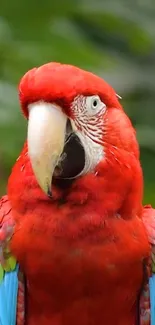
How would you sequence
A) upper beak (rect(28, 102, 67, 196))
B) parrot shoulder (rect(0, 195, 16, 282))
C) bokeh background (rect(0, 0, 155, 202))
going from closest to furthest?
upper beak (rect(28, 102, 67, 196))
parrot shoulder (rect(0, 195, 16, 282))
bokeh background (rect(0, 0, 155, 202))

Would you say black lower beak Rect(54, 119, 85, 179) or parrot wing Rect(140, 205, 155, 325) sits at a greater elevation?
black lower beak Rect(54, 119, 85, 179)

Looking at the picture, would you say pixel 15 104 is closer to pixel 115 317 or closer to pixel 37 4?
pixel 37 4

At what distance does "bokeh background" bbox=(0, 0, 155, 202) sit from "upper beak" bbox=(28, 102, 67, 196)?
1.23 feet

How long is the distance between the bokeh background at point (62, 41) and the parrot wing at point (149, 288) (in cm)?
16

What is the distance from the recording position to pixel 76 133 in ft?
6.54

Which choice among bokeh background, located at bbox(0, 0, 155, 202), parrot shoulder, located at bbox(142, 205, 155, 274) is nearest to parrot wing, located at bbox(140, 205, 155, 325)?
parrot shoulder, located at bbox(142, 205, 155, 274)

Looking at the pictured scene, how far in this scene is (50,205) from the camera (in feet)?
6.79

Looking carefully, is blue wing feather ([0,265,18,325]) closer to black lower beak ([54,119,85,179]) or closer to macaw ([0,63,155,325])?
macaw ([0,63,155,325])

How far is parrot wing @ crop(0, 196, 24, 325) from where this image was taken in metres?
2.17

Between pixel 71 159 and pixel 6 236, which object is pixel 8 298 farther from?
pixel 71 159

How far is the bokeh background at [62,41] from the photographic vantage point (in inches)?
91.8

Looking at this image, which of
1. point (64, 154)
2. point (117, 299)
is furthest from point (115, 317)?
point (64, 154)

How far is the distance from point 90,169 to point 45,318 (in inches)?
13.7

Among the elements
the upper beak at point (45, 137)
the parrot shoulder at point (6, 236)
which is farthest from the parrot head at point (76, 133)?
the parrot shoulder at point (6, 236)
